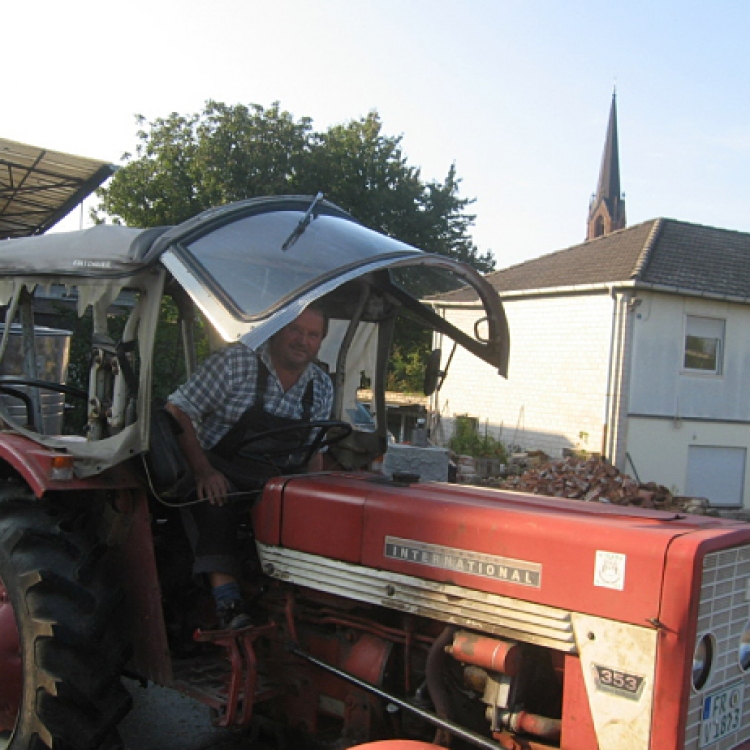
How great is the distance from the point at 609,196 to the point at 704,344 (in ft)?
125

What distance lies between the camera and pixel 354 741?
334 centimetres

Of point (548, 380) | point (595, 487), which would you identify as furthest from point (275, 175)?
point (595, 487)

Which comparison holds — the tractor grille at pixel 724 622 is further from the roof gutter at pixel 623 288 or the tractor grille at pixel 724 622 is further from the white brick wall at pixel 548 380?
the white brick wall at pixel 548 380

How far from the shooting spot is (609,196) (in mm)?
53719

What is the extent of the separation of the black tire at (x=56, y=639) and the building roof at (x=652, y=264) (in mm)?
14474

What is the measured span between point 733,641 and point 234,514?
202cm

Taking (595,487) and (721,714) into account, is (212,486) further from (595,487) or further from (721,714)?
(595,487)

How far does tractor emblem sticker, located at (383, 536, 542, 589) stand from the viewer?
2836 millimetres

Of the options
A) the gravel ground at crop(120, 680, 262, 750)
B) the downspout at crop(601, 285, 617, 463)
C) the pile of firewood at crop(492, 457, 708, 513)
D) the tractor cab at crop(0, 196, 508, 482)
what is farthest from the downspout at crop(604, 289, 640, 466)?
the gravel ground at crop(120, 680, 262, 750)

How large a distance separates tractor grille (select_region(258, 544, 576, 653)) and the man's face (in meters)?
0.87

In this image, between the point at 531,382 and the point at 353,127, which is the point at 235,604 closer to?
the point at 531,382

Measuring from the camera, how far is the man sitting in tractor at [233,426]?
3.62 m

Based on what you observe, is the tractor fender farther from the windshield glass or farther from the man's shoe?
the windshield glass

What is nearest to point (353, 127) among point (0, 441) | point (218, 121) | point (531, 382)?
point (218, 121)
